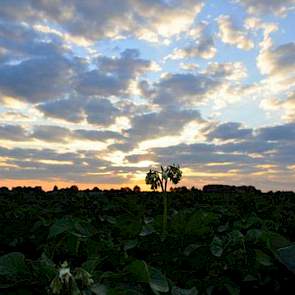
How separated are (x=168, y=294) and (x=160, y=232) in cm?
134

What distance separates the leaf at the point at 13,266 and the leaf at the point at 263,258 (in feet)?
6.73

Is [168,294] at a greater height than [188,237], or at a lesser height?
lesser

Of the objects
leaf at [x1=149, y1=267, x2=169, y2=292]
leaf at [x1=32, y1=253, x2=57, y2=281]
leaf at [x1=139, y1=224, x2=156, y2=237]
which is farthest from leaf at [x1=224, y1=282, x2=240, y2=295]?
leaf at [x1=32, y1=253, x2=57, y2=281]

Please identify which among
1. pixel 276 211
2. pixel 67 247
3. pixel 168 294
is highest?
pixel 276 211

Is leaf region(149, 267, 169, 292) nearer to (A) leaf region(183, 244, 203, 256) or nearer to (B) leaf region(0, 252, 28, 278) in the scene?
(B) leaf region(0, 252, 28, 278)

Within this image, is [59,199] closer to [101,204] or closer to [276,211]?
[101,204]

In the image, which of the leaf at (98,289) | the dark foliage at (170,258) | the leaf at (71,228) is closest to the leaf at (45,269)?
the dark foliage at (170,258)

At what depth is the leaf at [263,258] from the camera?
4.31 metres

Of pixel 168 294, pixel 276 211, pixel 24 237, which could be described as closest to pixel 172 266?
pixel 168 294

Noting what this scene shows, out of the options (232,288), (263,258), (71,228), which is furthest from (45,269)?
(263,258)

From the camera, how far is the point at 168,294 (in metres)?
3.37

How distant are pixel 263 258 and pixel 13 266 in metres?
2.15

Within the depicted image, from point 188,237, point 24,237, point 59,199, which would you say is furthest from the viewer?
point 59,199

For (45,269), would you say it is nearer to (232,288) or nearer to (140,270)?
(140,270)
